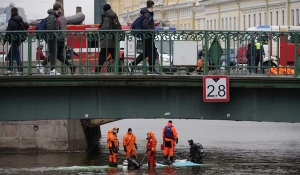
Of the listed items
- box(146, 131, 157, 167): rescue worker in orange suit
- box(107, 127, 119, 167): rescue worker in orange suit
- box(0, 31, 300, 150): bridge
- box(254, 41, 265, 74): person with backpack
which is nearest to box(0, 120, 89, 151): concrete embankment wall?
box(107, 127, 119, 167): rescue worker in orange suit

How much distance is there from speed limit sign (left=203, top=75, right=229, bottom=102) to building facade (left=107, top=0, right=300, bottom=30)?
59951 millimetres

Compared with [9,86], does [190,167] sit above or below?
below

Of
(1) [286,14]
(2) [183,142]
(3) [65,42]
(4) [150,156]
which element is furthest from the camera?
(1) [286,14]

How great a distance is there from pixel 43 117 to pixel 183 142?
28899 mm

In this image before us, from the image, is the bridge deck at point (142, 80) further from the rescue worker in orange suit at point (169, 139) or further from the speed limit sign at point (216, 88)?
the rescue worker in orange suit at point (169, 139)

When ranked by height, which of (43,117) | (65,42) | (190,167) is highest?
(65,42)

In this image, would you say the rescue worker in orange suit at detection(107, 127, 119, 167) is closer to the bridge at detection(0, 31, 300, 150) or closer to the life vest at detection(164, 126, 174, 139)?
the life vest at detection(164, 126, 174, 139)

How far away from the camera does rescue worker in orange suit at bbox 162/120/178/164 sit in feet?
114

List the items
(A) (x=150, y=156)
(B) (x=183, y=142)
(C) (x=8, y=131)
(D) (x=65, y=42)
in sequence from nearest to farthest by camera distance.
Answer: (D) (x=65, y=42) < (A) (x=150, y=156) < (C) (x=8, y=131) < (B) (x=183, y=142)

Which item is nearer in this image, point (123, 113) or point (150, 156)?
point (123, 113)

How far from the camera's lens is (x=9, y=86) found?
19156mm

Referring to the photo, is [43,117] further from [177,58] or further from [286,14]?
[286,14]

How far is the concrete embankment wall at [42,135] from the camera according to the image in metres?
40.5

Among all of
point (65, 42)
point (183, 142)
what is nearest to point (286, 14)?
point (183, 142)
